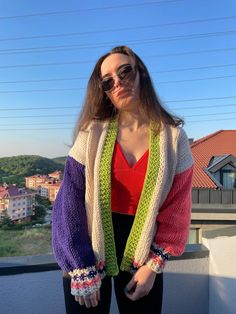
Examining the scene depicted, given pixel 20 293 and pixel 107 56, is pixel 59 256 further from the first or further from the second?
pixel 20 293

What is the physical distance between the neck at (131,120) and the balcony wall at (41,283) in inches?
32.7

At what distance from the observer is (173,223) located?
3.53ft

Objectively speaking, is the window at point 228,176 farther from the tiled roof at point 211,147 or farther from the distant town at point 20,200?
the distant town at point 20,200

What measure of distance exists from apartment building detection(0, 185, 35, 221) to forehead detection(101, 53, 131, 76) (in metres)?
1.24

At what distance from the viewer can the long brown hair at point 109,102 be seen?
1.11 meters

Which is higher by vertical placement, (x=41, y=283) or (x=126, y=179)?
(x=126, y=179)

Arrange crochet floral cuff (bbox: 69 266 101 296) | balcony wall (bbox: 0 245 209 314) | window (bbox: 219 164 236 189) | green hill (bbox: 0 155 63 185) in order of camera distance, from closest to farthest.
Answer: crochet floral cuff (bbox: 69 266 101 296)
balcony wall (bbox: 0 245 209 314)
green hill (bbox: 0 155 63 185)
window (bbox: 219 164 236 189)

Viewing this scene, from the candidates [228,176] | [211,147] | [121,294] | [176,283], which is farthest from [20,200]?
[211,147]

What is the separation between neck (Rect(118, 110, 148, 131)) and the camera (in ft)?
3.76

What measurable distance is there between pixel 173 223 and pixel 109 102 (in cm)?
42

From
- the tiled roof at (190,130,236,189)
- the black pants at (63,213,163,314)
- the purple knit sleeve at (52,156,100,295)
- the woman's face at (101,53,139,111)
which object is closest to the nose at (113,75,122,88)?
the woman's face at (101,53,139,111)

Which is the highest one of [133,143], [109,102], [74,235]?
[109,102]

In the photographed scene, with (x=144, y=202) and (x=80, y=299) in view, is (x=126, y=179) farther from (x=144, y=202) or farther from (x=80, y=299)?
(x=80, y=299)

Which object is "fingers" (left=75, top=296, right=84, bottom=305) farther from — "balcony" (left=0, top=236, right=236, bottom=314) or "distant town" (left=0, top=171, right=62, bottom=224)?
"distant town" (left=0, top=171, right=62, bottom=224)
